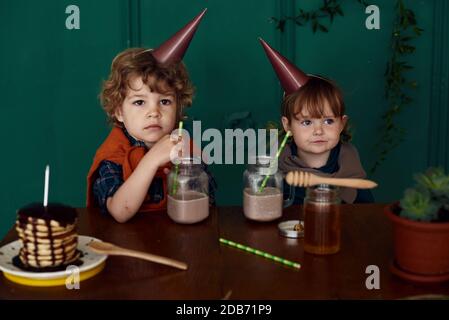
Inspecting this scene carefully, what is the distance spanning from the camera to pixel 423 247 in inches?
44.2

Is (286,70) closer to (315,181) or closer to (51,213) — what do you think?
(315,181)

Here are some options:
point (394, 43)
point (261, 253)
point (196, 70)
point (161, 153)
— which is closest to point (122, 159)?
point (161, 153)

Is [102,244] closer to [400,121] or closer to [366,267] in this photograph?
[366,267]

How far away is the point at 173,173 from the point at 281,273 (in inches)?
18.1

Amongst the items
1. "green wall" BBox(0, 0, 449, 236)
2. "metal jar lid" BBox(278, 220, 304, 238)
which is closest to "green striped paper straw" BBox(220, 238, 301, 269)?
"metal jar lid" BBox(278, 220, 304, 238)

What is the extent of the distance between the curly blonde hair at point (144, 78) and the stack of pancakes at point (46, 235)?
0.65 metres

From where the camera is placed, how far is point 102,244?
126 centimetres

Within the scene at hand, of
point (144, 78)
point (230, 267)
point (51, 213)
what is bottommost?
point (230, 267)

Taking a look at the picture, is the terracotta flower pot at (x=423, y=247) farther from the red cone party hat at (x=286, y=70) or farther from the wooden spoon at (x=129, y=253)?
the red cone party hat at (x=286, y=70)

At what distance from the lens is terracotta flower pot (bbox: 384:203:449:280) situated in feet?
3.62

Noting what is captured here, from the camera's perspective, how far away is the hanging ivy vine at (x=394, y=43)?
2424 mm

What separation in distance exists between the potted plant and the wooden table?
3 cm

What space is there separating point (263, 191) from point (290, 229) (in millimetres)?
140
